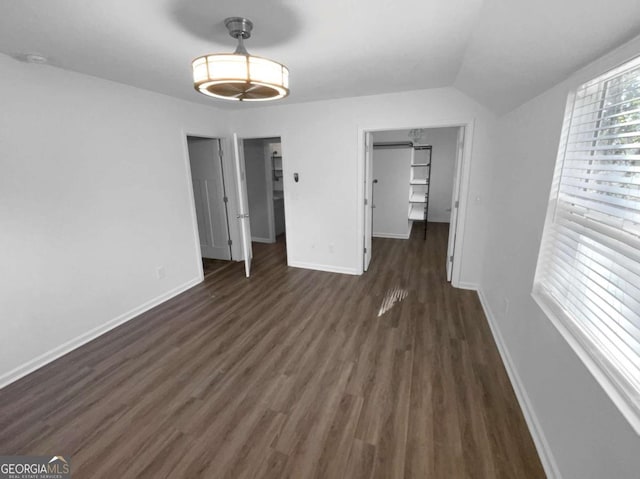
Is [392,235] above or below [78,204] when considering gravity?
below

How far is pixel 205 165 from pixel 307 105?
6.11 ft

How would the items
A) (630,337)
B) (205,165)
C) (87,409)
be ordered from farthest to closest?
(205,165), (87,409), (630,337)

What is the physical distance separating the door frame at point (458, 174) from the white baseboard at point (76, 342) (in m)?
2.70

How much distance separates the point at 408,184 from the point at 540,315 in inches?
173

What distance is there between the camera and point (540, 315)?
1770 millimetres

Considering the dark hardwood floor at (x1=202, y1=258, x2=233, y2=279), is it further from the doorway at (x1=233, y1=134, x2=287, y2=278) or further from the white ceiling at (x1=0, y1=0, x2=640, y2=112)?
the white ceiling at (x1=0, y1=0, x2=640, y2=112)

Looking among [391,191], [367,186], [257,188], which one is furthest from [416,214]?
[257,188]

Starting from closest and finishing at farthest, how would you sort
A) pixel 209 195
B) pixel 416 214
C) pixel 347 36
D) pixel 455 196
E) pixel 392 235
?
pixel 347 36 < pixel 455 196 < pixel 209 195 < pixel 392 235 < pixel 416 214

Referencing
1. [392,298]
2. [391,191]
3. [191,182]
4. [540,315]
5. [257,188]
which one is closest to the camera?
[540,315]

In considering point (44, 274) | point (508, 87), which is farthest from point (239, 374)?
point (508, 87)

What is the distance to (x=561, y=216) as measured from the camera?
5.64ft

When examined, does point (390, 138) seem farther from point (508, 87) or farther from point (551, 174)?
point (551, 174)

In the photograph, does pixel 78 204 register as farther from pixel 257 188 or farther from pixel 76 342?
pixel 257 188

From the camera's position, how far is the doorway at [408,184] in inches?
149
